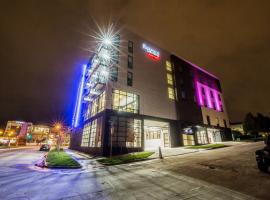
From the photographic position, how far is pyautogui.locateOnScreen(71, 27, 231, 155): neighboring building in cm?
2303

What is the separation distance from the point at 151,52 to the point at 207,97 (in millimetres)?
25186

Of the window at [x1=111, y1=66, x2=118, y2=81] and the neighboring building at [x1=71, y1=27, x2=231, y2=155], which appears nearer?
the neighboring building at [x1=71, y1=27, x2=231, y2=155]

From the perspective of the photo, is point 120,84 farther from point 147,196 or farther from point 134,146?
point 147,196

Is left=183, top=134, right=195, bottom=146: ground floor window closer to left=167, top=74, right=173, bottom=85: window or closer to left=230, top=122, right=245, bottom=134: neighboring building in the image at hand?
left=167, top=74, right=173, bottom=85: window

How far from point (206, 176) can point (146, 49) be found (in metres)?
30.3

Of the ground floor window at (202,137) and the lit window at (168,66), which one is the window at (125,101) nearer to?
the lit window at (168,66)

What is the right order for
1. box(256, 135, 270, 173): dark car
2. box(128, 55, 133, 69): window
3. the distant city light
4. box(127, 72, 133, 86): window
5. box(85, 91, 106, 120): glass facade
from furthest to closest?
box(128, 55, 133, 69): window → the distant city light → box(127, 72, 133, 86): window → box(85, 91, 106, 120): glass facade → box(256, 135, 270, 173): dark car

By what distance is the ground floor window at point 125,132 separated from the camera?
21562 millimetres

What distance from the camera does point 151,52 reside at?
1337 inches

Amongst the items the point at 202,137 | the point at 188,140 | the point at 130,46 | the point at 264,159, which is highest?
the point at 130,46

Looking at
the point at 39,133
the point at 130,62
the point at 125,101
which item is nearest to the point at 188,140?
the point at 125,101

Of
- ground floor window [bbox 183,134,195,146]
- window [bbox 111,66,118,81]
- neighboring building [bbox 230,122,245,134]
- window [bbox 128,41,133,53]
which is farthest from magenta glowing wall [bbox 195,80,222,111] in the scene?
neighboring building [bbox 230,122,245,134]

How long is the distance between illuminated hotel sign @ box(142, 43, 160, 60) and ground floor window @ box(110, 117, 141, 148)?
17203 millimetres

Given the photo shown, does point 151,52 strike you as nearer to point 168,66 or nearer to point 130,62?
point 168,66
